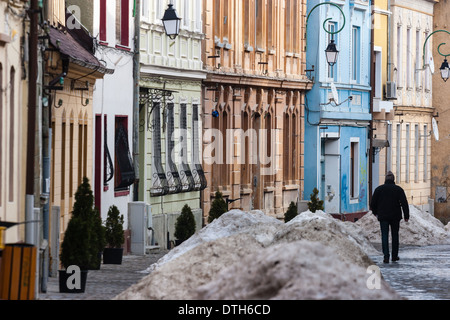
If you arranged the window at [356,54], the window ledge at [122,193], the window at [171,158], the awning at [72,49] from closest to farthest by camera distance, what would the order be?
the awning at [72,49] < the window ledge at [122,193] < the window at [171,158] < the window at [356,54]

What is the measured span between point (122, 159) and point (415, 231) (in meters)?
12.1

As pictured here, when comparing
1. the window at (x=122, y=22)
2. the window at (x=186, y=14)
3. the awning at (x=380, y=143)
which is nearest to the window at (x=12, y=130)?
the window at (x=122, y=22)

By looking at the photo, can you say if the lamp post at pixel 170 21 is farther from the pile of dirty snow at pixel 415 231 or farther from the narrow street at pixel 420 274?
the pile of dirty snow at pixel 415 231

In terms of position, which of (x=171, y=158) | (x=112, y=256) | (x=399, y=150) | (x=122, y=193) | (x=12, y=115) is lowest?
(x=112, y=256)

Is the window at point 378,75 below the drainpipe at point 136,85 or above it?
above

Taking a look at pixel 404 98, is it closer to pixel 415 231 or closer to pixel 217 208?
pixel 415 231

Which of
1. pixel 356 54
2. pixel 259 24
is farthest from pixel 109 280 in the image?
pixel 356 54

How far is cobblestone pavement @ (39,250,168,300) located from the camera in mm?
18969

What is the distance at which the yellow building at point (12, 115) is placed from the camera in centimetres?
1820

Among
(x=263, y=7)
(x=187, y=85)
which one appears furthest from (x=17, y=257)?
(x=263, y=7)

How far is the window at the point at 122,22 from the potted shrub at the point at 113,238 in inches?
199

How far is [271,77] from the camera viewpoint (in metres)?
43.1

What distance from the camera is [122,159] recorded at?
31.5 metres

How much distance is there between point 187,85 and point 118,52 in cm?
560
